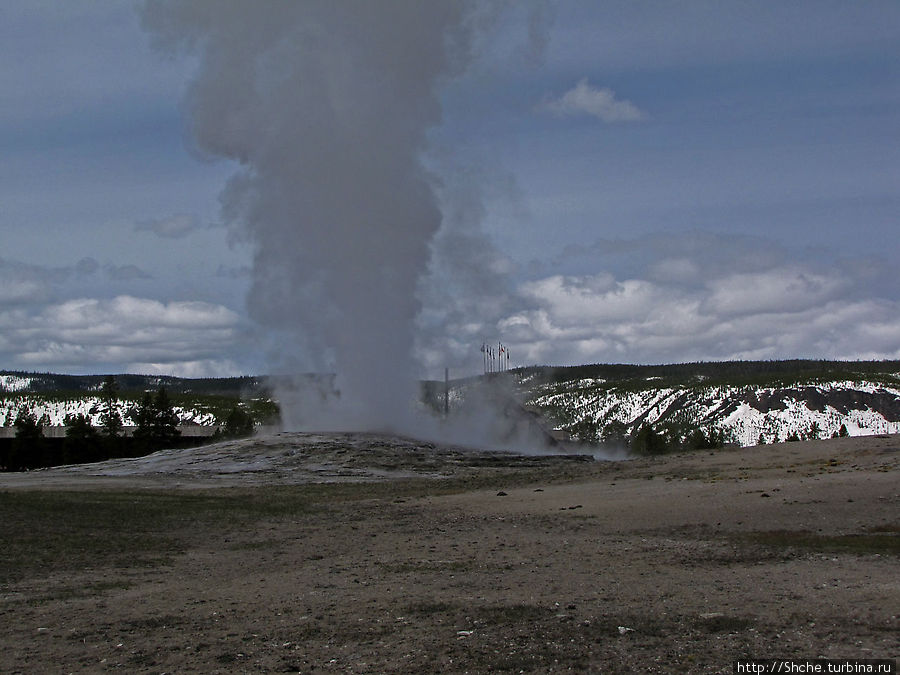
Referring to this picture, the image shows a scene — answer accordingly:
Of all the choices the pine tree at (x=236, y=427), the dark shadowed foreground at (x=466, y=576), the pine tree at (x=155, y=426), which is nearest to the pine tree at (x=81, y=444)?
the pine tree at (x=155, y=426)

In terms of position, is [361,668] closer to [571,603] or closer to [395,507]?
[571,603]

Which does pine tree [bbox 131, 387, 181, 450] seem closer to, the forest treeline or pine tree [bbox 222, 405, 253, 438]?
the forest treeline

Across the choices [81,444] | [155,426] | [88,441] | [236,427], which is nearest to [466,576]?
[81,444]

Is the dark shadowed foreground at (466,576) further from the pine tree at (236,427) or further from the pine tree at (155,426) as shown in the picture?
the pine tree at (236,427)

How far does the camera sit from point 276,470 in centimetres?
3634

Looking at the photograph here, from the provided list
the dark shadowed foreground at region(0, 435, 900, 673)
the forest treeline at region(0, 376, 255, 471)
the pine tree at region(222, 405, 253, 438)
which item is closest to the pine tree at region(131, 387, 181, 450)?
the forest treeline at region(0, 376, 255, 471)

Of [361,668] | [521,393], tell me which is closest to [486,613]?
[361,668]

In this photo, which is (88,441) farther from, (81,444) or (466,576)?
(466,576)

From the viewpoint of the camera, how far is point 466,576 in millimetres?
12469

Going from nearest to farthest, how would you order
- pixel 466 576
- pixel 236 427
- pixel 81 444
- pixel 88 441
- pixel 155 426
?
pixel 466 576 < pixel 81 444 < pixel 88 441 < pixel 155 426 < pixel 236 427

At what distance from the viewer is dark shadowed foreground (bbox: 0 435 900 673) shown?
8.27m

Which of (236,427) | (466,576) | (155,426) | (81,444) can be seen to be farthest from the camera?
(236,427)

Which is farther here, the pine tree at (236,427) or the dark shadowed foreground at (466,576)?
the pine tree at (236,427)

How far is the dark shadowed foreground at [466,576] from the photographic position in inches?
325
